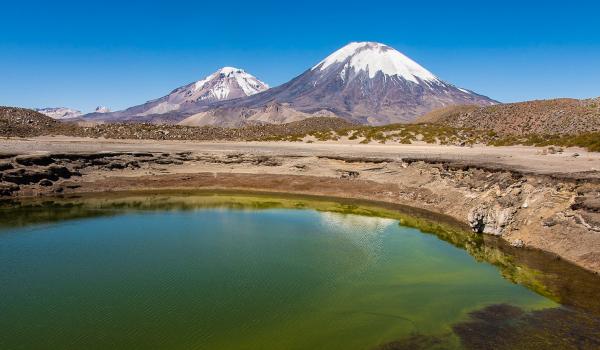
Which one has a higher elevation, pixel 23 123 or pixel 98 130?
pixel 23 123

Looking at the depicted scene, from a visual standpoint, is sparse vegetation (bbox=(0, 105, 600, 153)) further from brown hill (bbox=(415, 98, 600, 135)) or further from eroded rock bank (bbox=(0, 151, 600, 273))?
eroded rock bank (bbox=(0, 151, 600, 273))

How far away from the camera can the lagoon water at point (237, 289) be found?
11.6m

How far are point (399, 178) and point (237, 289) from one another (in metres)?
22.9

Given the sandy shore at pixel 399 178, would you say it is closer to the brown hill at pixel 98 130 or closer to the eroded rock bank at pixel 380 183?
the eroded rock bank at pixel 380 183

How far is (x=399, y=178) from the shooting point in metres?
34.9

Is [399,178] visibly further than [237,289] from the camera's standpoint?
Yes

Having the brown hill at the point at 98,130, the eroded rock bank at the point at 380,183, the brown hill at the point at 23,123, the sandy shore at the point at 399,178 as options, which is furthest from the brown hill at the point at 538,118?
the brown hill at the point at 23,123

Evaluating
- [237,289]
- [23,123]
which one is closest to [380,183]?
[237,289]

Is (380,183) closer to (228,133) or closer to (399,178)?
(399,178)

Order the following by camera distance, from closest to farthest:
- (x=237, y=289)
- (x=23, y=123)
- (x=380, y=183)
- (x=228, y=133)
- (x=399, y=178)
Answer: (x=237, y=289), (x=399, y=178), (x=380, y=183), (x=23, y=123), (x=228, y=133)

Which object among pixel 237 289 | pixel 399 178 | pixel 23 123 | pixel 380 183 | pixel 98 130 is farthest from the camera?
pixel 98 130

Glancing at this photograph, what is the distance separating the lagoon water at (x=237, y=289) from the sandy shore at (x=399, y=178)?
3956 mm

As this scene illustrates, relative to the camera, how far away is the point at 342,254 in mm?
19844

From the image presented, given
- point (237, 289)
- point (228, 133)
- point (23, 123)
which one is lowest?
point (237, 289)
